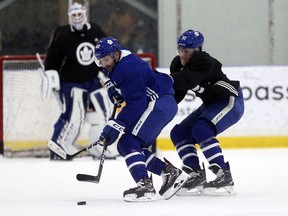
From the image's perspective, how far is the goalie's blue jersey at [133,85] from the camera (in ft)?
16.5

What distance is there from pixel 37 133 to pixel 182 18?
83.4 inches

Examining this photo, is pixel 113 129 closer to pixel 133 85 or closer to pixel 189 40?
pixel 133 85

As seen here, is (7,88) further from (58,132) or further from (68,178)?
(68,178)

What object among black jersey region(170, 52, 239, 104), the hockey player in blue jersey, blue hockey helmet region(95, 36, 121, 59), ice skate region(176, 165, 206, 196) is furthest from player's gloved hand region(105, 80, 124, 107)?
ice skate region(176, 165, 206, 196)

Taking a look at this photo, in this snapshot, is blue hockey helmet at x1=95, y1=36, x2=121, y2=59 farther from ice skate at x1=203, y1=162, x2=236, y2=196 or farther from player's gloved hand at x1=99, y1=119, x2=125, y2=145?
ice skate at x1=203, y1=162, x2=236, y2=196

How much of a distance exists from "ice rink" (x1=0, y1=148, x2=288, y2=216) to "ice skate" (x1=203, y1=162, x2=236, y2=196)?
9 cm

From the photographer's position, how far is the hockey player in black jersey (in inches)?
211

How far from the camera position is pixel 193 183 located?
544 cm

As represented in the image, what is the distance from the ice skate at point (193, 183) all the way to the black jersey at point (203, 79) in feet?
1.32

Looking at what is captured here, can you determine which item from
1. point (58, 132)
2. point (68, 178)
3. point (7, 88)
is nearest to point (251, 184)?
point (68, 178)

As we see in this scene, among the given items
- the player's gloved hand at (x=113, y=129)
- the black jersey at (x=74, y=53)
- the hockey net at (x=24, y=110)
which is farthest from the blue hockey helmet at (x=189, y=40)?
the hockey net at (x=24, y=110)

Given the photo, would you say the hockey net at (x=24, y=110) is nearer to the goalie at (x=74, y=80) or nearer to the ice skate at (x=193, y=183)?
the goalie at (x=74, y=80)

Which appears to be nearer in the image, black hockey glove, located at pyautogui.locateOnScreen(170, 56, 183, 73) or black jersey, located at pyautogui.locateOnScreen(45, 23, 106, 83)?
black hockey glove, located at pyautogui.locateOnScreen(170, 56, 183, 73)

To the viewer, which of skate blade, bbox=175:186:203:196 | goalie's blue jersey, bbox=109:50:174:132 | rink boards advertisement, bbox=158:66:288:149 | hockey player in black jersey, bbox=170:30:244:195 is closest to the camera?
goalie's blue jersey, bbox=109:50:174:132
